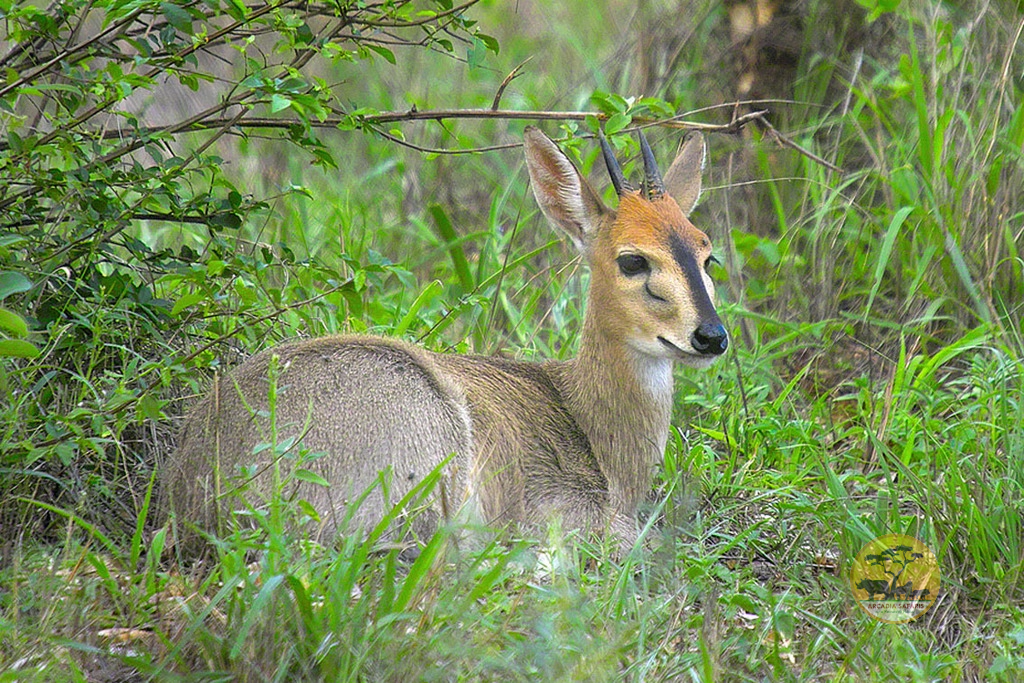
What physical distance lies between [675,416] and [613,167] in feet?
A: 3.39

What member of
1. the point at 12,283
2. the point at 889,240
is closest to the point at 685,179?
the point at 889,240

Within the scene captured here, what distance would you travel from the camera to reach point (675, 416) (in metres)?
4.61

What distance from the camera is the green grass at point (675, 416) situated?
8.83ft

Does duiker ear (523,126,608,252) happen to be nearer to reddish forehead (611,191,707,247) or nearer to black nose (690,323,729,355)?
reddish forehead (611,191,707,247)

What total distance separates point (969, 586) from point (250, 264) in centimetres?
226

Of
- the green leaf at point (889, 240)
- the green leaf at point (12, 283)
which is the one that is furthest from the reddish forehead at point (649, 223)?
the green leaf at point (12, 283)

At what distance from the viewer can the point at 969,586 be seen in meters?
3.27

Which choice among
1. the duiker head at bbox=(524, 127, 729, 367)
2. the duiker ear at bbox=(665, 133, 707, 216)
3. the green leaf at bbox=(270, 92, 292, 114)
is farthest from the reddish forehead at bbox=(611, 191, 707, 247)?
the green leaf at bbox=(270, 92, 292, 114)

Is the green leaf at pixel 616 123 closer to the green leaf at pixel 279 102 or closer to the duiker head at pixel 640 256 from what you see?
the duiker head at pixel 640 256

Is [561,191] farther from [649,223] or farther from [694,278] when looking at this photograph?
[694,278]

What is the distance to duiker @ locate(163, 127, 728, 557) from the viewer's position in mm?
3551

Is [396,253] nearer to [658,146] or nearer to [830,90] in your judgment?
[658,146]

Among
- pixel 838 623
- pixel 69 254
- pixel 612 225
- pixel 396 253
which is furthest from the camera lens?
pixel 396 253

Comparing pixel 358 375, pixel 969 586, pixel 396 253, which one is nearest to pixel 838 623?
pixel 969 586
